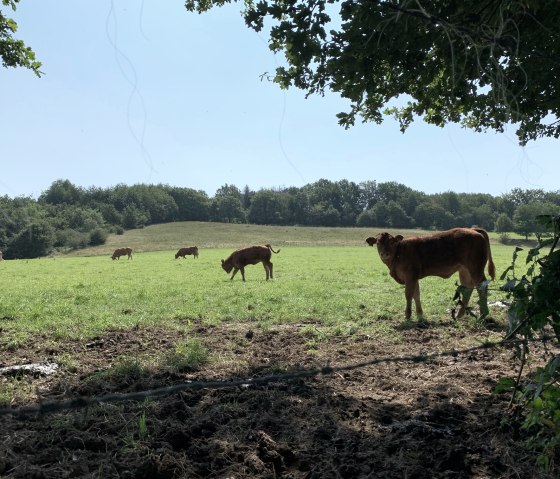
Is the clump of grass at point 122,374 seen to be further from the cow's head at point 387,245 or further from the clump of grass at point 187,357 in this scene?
the cow's head at point 387,245

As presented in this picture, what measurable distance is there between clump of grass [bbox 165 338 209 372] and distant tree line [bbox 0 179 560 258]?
254 cm

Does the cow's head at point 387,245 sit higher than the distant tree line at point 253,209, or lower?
lower

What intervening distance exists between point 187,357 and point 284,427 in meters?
2.66

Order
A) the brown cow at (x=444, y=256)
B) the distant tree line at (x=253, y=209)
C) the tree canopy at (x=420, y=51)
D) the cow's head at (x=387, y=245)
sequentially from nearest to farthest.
→ the tree canopy at (x=420, y=51), the brown cow at (x=444, y=256), the cow's head at (x=387, y=245), the distant tree line at (x=253, y=209)

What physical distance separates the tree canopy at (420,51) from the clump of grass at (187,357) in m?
3.94

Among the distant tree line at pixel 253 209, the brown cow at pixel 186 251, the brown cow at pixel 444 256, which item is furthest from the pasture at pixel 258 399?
the brown cow at pixel 186 251

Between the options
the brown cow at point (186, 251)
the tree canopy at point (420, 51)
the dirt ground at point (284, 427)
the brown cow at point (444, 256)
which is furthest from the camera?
the brown cow at point (186, 251)

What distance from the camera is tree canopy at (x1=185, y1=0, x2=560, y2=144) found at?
525 centimetres

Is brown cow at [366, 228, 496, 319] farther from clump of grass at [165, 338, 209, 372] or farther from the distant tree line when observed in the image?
clump of grass at [165, 338, 209, 372]

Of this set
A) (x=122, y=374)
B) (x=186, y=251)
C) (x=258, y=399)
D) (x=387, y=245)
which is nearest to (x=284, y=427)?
(x=258, y=399)

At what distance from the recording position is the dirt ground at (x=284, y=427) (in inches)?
142

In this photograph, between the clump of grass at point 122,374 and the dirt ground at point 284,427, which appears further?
the clump of grass at point 122,374

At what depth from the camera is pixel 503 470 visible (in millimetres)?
3543

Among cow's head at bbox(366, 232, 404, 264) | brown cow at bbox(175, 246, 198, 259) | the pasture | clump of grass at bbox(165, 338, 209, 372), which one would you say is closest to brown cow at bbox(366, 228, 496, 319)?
cow's head at bbox(366, 232, 404, 264)
